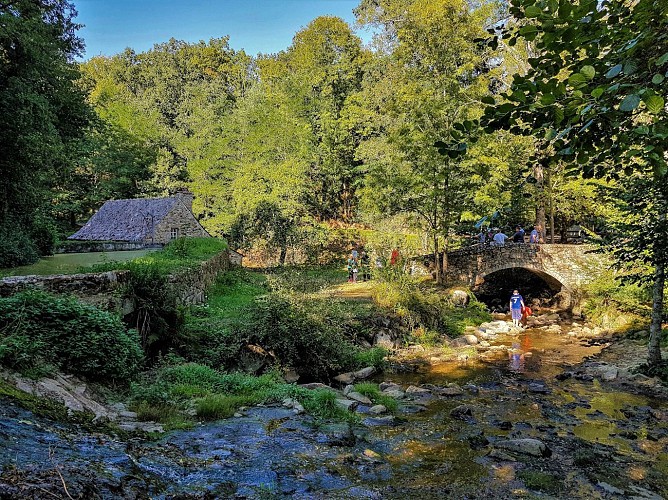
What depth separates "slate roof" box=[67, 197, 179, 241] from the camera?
26062 mm

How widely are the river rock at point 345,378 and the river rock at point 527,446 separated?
15.7 feet

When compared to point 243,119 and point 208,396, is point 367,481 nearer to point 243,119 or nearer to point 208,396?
point 208,396

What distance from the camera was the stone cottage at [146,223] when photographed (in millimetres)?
25875

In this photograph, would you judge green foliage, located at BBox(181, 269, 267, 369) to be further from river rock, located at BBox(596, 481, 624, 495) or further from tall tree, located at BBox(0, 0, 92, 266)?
river rock, located at BBox(596, 481, 624, 495)

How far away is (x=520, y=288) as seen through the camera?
1082 inches

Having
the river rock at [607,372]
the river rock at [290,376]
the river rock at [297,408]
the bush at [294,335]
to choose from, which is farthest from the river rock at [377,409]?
the river rock at [607,372]

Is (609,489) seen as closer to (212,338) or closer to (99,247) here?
(212,338)

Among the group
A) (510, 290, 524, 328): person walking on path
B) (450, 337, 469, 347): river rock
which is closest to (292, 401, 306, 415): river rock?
(450, 337, 469, 347): river rock

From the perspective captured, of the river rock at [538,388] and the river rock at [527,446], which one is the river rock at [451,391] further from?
the river rock at [527,446]

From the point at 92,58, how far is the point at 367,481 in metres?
69.6

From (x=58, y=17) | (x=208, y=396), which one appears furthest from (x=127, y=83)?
(x=208, y=396)

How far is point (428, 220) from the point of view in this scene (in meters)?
22.1

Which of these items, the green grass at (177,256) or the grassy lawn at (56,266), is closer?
the grassy lawn at (56,266)

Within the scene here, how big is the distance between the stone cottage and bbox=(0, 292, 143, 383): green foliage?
19.2m
